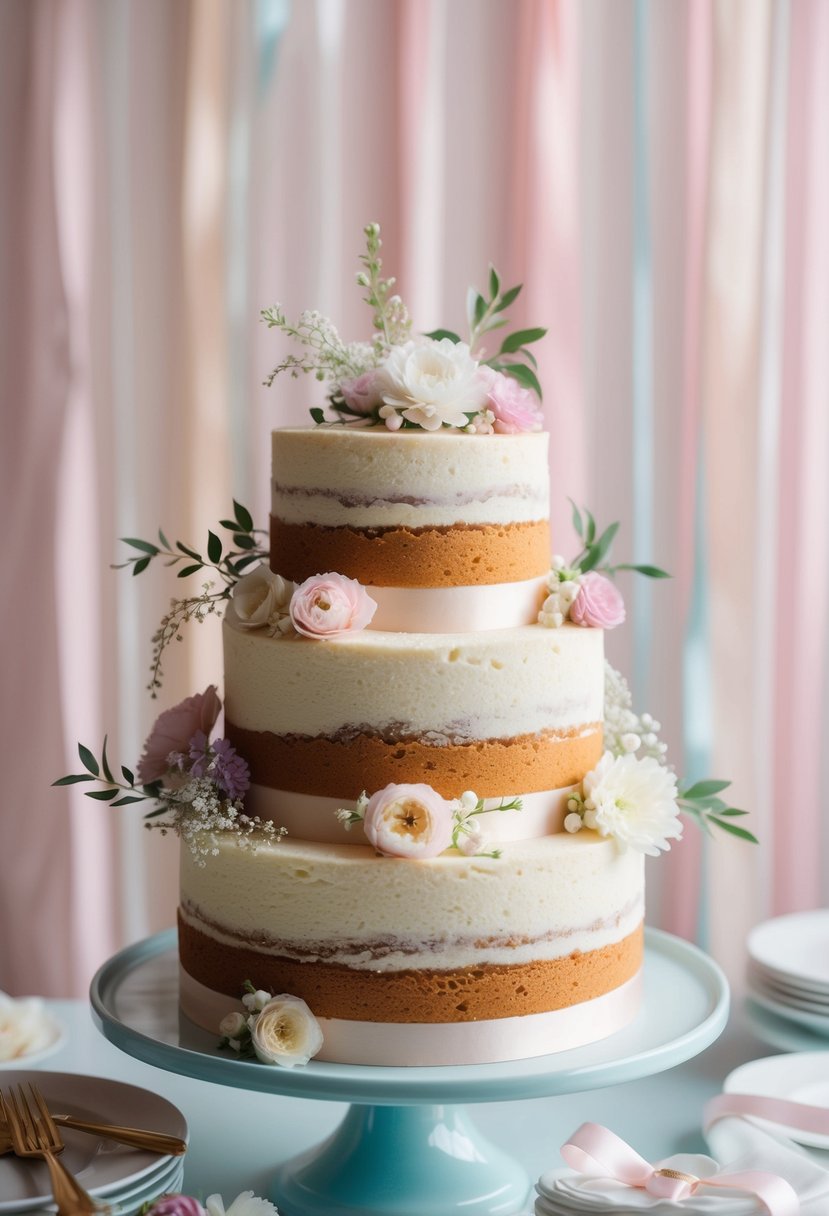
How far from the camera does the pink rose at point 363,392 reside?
65.6 inches

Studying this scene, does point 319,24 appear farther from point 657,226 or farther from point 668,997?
point 668,997

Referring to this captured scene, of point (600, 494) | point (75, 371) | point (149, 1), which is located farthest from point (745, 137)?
point (75, 371)

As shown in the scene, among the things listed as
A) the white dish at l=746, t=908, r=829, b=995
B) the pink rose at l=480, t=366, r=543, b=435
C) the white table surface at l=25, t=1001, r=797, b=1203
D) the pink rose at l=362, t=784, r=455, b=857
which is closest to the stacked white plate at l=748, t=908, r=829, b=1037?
the white dish at l=746, t=908, r=829, b=995

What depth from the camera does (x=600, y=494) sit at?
9.39 feet

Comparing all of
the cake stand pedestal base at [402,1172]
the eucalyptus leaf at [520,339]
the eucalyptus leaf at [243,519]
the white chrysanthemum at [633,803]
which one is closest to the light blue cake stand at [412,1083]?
the cake stand pedestal base at [402,1172]

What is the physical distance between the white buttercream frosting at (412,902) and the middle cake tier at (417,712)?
0.07 m

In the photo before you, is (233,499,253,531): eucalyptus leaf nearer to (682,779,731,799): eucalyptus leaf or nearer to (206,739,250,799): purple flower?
(206,739,250,799): purple flower

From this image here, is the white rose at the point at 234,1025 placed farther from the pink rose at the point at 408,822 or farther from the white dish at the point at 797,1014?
the white dish at the point at 797,1014

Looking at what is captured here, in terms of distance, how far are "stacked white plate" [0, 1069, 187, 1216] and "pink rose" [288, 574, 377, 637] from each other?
0.53 m

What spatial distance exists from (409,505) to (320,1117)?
837 millimetres

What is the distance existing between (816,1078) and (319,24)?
2.09m

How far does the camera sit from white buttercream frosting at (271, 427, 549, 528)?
157 centimetres

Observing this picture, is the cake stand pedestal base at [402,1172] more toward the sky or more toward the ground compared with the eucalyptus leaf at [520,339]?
more toward the ground

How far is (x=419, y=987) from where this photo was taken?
151 centimetres
